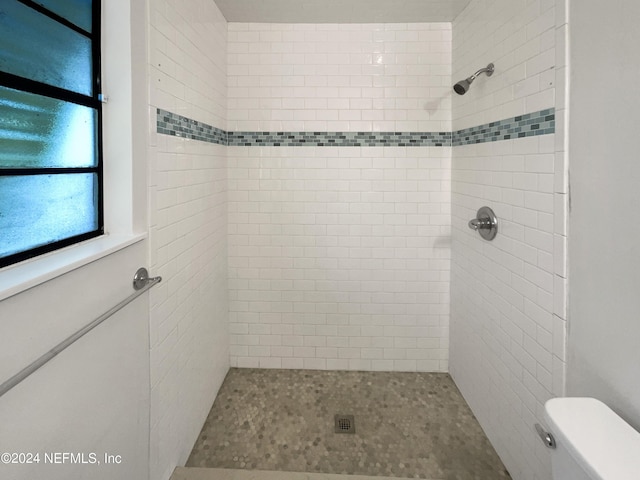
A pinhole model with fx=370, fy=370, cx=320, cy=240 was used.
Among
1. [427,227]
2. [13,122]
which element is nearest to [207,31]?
[13,122]

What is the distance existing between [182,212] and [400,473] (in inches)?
62.5

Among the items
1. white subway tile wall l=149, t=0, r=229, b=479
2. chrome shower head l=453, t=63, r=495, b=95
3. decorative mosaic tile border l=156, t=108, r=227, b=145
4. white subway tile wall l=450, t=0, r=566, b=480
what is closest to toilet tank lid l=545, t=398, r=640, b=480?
white subway tile wall l=450, t=0, r=566, b=480

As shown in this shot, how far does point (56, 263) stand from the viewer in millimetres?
972

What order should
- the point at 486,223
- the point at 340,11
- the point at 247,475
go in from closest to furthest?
1. the point at 247,475
2. the point at 486,223
3. the point at 340,11

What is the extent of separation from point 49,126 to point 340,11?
1.80 meters

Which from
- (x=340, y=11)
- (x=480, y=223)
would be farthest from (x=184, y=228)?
(x=340, y=11)

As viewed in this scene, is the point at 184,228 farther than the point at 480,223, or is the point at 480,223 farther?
the point at 480,223

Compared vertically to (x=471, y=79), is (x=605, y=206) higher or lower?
lower

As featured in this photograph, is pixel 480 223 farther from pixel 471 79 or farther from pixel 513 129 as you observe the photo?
pixel 471 79

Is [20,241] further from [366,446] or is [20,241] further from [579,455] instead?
[366,446]

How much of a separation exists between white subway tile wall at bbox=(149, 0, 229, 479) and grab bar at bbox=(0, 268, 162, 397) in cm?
10

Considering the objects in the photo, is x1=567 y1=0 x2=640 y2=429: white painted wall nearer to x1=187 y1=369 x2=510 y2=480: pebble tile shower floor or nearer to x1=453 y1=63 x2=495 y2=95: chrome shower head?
x1=453 y1=63 x2=495 y2=95: chrome shower head

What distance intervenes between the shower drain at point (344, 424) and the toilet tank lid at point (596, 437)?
1237mm

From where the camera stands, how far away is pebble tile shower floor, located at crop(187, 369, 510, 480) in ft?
A: 5.83
